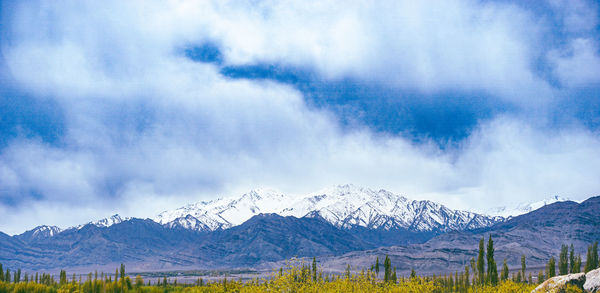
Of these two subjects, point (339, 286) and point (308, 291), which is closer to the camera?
point (308, 291)

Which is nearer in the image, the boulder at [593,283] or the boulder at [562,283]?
the boulder at [562,283]

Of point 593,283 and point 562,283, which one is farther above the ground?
point 562,283

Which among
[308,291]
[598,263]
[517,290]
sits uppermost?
[308,291]

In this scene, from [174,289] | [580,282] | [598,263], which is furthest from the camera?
[598,263]

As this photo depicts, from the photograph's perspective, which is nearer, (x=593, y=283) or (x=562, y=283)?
(x=562, y=283)

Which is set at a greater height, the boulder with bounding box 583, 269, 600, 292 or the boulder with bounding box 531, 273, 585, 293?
the boulder with bounding box 531, 273, 585, 293

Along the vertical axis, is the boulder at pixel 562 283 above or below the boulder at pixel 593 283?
above

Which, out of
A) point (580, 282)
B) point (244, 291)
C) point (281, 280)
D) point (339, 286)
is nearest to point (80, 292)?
point (244, 291)

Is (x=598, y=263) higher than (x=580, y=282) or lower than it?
lower

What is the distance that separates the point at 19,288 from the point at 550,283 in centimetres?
3944

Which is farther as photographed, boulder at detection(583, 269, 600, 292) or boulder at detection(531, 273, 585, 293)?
boulder at detection(583, 269, 600, 292)

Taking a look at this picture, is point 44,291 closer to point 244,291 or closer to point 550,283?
point 244,291

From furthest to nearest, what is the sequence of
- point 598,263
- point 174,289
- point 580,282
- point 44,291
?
point 598,263, point 580,282, point 174,289, point 44,291

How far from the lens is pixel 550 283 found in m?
38.8
